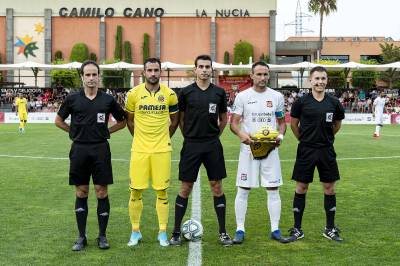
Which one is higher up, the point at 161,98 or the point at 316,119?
the point at 161,98

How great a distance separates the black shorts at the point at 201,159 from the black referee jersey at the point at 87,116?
3.17 ft

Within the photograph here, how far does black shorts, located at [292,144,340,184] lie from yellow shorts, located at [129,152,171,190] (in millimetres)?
1609

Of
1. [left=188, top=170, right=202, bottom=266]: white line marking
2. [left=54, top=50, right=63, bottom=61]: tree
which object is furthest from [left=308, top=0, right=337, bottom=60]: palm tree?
[left=188, top=170, right=202, bottom=266]: white line marking

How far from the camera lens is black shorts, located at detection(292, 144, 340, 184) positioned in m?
7.02

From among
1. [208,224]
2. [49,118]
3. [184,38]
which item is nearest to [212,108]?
[208,224]

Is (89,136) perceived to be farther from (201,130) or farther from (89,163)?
(201,130)

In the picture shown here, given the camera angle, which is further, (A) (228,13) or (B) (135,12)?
(A) (228,13)

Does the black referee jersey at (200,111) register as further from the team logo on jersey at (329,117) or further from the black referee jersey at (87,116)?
the team logo on jersey at (329,117)

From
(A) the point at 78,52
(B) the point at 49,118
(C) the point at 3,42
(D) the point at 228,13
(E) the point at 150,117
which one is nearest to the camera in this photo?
(E) the point at 150,117

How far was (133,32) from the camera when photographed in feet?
200

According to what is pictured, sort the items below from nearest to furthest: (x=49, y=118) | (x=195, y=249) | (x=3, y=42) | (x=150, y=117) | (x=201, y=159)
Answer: (x=195, y=249)
(x=150, y=117)
(x=201, y=159)
(x=49, y=118)
(x=3, y=42)

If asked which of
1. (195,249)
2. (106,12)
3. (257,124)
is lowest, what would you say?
(195,249)

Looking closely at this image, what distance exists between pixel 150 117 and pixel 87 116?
27.7 inches

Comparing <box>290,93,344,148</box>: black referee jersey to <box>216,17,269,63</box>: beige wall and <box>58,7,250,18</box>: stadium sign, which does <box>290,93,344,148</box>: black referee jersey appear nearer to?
<box>216,17,269,63</box>: beige wall
